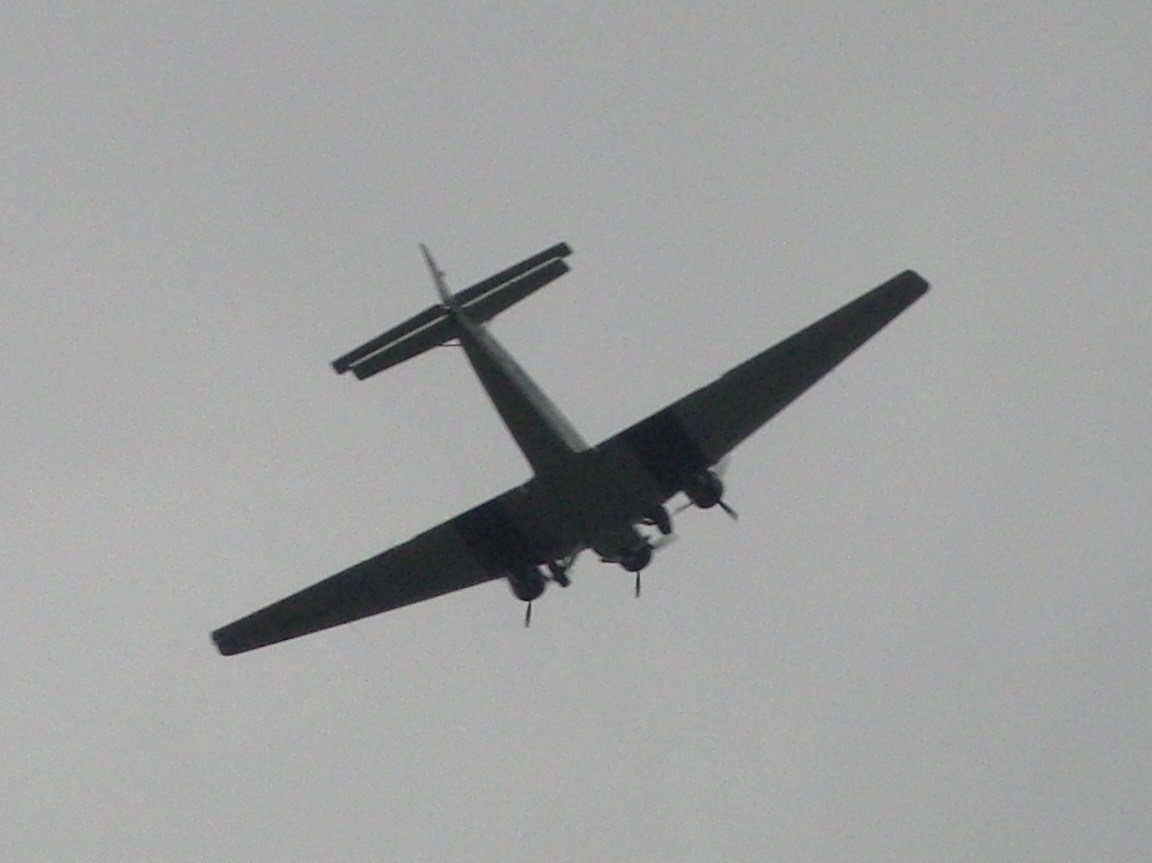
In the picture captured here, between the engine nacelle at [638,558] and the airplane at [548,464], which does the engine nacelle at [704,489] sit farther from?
the engine nacelle at [638,558]

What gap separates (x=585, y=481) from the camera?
1875 inches

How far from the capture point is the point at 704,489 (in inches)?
Answer: 1921

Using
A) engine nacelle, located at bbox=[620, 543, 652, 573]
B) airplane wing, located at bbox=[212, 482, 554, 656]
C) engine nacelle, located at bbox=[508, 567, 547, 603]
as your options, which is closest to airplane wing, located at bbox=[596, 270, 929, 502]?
engine nacelle, located at bbox=[620, 543, 652, 573]

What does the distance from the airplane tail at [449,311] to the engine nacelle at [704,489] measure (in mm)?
6827

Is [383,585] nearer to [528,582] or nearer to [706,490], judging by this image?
[528,582]

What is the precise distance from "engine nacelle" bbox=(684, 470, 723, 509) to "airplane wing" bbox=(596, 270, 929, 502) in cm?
21

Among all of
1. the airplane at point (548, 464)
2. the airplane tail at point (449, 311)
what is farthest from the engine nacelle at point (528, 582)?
the airplane tail at point (449, 311)

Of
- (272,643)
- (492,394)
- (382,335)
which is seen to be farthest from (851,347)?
(272,643)

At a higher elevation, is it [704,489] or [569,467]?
[569,467]

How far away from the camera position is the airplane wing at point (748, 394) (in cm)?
4750

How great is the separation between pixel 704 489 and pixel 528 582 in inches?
218

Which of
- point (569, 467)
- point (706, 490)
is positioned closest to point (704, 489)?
point (706, 490)

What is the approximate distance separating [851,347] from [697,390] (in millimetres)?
4255

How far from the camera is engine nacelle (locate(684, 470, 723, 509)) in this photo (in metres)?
48.8
